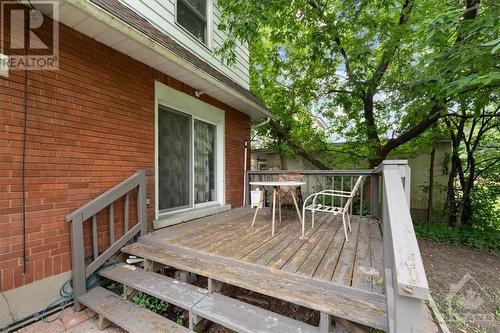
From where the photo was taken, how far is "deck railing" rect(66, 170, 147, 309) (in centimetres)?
245

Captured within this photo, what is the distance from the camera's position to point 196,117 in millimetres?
4598

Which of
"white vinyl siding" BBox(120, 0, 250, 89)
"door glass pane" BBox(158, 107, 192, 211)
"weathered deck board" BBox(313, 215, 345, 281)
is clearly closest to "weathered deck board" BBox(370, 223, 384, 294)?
"weathered deck board" BBox(313, 215, 345, 281)

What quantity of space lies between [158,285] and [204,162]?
2.88 m

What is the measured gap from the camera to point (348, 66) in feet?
23.0

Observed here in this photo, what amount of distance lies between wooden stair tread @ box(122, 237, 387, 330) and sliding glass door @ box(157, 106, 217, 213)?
1.50 m

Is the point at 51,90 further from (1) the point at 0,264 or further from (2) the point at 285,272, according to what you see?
(2) the point at 285,272

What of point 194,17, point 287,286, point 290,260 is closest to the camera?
point 287,286

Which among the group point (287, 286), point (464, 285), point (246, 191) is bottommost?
point (464, 285)

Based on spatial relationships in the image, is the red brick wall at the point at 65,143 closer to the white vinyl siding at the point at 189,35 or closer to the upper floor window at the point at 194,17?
the white vinyl siding at the point at 189,35

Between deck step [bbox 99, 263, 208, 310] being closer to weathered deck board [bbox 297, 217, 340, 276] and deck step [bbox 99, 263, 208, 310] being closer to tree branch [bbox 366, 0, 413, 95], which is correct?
weathered deck board [bbox 297, 217, 340, 276]

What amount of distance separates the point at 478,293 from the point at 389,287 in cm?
348

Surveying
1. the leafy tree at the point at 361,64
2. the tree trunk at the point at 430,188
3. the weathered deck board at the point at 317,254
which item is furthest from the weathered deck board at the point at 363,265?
the tree trunk at the point at 430,188

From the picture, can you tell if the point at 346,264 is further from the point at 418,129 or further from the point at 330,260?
the point at 418,129

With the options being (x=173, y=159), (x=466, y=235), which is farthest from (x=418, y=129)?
(x=173, y=159)
